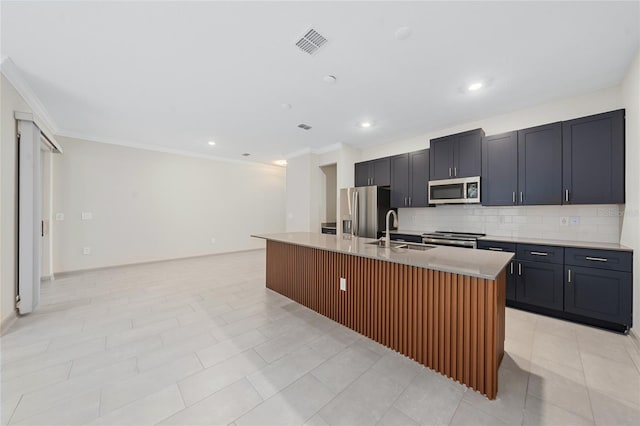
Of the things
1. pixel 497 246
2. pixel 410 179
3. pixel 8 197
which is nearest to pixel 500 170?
pixel 497 246

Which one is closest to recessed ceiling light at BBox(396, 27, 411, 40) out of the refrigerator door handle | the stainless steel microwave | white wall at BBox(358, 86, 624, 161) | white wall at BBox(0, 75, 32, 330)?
the stainless steel microwave

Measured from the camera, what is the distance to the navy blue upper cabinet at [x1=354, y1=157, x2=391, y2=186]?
4.86 m

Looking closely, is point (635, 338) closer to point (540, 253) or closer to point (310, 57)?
point (540, 253)

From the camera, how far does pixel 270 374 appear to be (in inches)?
72.7

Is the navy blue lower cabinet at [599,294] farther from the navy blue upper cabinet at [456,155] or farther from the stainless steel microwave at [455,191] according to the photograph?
the navy blue upper cabinet at [456,155]

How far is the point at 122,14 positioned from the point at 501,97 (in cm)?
406

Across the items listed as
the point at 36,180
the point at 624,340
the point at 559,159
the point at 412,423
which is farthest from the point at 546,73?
the point at 36,180

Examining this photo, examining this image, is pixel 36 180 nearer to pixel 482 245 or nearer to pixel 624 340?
pixel 482 245

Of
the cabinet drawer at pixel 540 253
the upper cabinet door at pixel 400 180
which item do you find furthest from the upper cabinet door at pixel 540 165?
the upper cabinet door at pixel 400 180

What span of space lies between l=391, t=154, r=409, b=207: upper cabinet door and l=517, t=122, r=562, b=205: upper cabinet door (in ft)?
5.46

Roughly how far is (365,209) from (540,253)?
108 inches

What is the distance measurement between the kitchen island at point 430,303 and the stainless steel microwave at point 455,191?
1.76 metres

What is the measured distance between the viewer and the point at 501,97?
312cm

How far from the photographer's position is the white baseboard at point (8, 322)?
8.15ft
